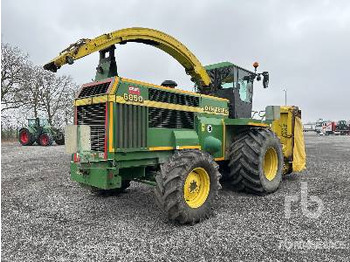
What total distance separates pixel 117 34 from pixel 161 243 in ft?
11.6

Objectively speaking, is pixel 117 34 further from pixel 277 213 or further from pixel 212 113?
pixel 277 213

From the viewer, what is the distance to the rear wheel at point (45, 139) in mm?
22156

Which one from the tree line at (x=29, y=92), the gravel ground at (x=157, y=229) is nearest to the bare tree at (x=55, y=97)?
the tree line at (x=29, y=92)

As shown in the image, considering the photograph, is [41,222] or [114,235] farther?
[41,222]

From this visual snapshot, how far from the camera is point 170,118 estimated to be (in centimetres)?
543

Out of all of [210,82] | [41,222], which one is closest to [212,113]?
[210,82]

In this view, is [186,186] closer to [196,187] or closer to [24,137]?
[196,187]

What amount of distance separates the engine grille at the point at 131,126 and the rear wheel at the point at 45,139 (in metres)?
19.4

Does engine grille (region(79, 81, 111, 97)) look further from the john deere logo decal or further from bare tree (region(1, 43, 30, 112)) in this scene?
bare tree (region(1, 43, 30, 112))

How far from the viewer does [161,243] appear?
13.2 ft

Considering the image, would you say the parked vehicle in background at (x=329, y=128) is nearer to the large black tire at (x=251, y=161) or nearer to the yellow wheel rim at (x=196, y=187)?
the large black tire at (x=251, y=161)

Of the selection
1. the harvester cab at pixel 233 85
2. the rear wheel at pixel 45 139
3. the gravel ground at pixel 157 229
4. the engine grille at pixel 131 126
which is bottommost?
the gravel ground at pixel 157 229

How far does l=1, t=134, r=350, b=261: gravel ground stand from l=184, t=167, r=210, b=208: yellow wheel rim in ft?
1.25

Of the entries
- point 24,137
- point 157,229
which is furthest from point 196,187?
point 24,137
